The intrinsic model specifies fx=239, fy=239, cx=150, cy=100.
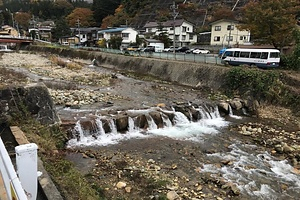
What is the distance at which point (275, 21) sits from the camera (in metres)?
19.6

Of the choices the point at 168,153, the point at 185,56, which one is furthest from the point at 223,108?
the point at 185,56

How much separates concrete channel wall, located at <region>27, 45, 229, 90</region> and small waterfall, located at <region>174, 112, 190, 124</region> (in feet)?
21.3

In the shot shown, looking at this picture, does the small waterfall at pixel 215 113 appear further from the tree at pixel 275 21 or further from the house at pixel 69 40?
the house at pixel 69 40

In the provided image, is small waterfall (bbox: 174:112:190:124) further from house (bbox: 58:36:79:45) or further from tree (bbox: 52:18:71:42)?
tree (bbox: 52:18:71:42)

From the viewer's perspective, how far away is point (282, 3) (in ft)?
65.2

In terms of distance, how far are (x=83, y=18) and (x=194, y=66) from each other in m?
64.0

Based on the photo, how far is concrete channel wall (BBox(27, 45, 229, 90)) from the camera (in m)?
19.8

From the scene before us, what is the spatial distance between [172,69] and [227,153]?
14.6 m

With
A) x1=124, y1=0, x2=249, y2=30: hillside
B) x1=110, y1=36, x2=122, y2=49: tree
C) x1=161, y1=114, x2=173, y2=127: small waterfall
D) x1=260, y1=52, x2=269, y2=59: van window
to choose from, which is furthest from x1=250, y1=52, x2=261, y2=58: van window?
x1=124, y1=0, x2=249, y2=30: hillside

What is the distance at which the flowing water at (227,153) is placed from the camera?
7.76 m

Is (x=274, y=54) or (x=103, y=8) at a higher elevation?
(x=103, y=8)

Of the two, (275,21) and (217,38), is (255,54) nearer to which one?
(275,21)

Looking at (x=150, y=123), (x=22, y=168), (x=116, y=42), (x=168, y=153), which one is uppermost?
(x=116, y=42)

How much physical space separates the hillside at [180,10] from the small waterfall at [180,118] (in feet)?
158
